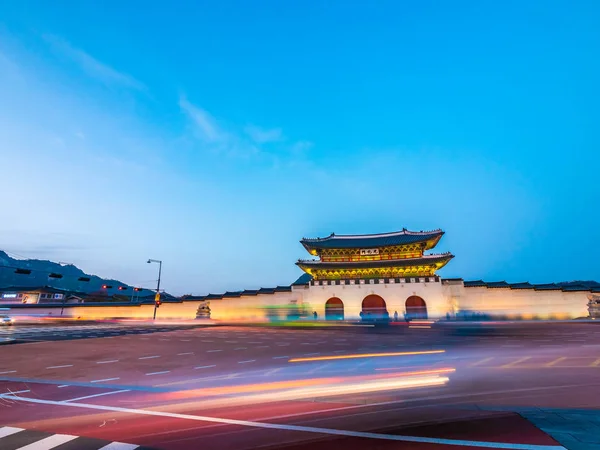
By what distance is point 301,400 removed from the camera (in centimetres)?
620

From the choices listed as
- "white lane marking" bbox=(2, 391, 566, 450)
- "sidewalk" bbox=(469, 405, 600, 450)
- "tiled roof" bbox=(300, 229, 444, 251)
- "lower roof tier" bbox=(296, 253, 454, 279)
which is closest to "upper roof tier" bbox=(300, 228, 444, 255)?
"tiled roof" bbox=(300, 229, 444, 251)

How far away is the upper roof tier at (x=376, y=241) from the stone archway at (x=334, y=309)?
6923 mm

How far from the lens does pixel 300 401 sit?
6.14 m

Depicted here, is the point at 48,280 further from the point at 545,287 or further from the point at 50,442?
the point at 545,287

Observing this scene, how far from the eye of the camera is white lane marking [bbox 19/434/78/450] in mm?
4082

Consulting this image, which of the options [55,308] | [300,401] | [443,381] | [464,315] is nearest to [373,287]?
[464,315]

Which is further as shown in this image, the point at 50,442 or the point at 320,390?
the point at 320,390

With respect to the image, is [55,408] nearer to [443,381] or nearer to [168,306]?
[443,381]

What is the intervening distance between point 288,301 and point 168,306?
49.0 ft

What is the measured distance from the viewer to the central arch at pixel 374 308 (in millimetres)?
35000

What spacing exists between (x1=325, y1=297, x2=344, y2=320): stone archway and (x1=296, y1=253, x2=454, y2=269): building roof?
4.16 meters

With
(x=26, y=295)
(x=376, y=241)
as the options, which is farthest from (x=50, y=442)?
(x=26, y=295)

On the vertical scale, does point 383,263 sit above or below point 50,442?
above

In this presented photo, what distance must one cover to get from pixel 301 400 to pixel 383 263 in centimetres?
3220
